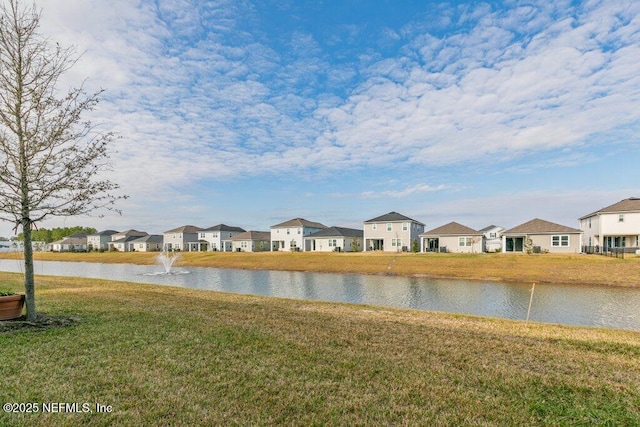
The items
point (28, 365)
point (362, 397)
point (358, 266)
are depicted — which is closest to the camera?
point (362, 397)

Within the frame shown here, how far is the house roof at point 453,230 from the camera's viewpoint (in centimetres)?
5056

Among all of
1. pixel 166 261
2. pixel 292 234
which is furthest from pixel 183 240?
pixel 166 261

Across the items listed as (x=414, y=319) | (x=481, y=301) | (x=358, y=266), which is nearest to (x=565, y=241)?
(x=358, y=266)

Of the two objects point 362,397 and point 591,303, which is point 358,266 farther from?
point 362,397

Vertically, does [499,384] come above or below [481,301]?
above

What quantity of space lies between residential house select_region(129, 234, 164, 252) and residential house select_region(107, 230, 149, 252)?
1.18 meters

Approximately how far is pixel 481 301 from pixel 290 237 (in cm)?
5152

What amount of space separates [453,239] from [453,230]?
153 cm

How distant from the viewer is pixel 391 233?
55875 mm

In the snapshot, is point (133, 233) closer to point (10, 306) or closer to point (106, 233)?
point (106, 233)

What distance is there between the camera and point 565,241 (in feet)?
145

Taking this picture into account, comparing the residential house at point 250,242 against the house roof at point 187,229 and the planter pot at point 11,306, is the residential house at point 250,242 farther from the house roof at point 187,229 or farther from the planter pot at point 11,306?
the planter pot at point 11,306

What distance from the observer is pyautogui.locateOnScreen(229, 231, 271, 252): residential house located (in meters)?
74.8

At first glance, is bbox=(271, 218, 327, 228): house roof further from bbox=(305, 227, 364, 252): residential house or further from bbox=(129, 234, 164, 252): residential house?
bbox=(129, 234, 164, 252): residential house
